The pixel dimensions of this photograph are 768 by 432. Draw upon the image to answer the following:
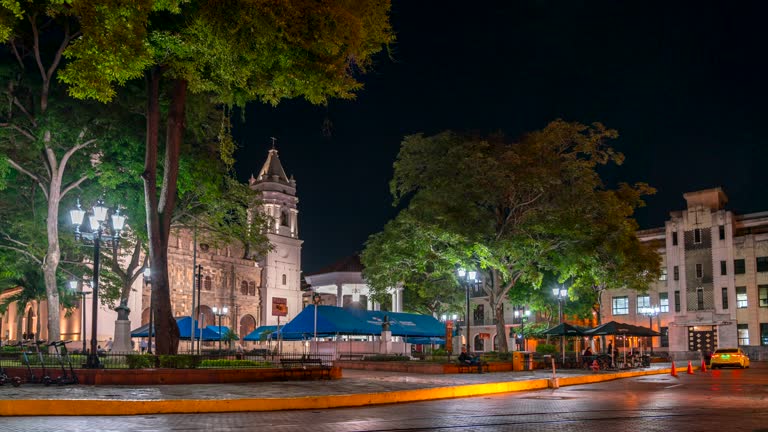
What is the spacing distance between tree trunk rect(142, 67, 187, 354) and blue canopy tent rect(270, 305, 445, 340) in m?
15.1

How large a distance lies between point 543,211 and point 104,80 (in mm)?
22517

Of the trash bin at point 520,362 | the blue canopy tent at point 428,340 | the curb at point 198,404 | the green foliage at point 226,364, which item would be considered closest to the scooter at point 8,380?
the curb at point 198,404

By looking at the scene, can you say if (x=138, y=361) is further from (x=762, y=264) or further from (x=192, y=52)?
(x=762, y=264)

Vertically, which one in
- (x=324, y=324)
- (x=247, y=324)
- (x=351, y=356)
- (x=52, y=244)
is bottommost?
(x=247, y=324)

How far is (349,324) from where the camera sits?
40.3 m

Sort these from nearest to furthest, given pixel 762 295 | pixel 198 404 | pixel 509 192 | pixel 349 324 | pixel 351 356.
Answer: pixel 198 404 → pixel 509 192 → pixel 349 324 → pixel 351 356 → pixel 762 295

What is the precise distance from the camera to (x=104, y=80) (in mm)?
21172

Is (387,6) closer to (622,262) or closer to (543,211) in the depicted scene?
(543,211)

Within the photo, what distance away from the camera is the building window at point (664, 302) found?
234ft

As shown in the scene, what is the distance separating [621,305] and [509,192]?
137ft

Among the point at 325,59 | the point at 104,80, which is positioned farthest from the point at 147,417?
the point at 325,59

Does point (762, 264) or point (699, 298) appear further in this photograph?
point (699, 298)

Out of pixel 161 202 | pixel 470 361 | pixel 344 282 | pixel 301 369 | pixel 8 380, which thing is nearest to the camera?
pixel 8 380

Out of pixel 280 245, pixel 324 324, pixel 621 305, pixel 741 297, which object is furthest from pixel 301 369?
pixel 280 245
